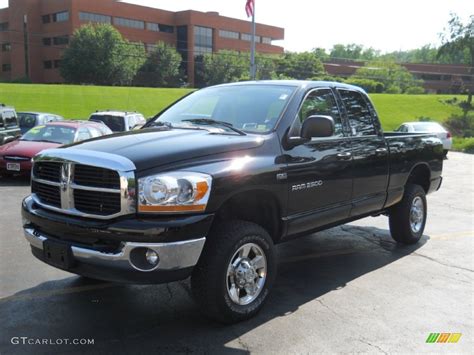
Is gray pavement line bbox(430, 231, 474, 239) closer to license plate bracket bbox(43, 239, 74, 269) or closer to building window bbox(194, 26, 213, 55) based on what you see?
license plate bracket bbox(43, 239, 74, 269)

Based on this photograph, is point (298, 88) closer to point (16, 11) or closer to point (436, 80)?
point (16, 11)

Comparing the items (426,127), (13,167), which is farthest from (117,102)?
(13,167)

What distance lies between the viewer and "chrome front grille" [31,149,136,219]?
3.56m

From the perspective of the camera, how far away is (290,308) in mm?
4488

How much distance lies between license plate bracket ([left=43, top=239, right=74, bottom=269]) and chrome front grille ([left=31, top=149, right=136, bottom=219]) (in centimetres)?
26

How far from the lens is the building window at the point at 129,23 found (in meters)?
84.9

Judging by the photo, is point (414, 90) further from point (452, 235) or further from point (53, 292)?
point (53, 292)

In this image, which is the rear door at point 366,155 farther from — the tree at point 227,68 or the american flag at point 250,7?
the tree at point 227,68

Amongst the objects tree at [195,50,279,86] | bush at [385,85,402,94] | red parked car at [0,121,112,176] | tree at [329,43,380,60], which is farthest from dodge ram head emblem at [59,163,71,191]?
tree at [329,43,380,60]

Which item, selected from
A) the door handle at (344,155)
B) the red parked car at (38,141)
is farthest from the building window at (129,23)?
the door handle at (344,155)

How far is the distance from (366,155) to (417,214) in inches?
72.4

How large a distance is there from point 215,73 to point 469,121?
4898 centimetres

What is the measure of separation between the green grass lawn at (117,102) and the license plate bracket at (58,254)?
35538 millimetres

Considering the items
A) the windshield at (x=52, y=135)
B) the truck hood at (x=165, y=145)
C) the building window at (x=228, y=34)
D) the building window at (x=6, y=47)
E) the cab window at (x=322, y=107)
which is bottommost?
the windshield at (x=52, y=135)
